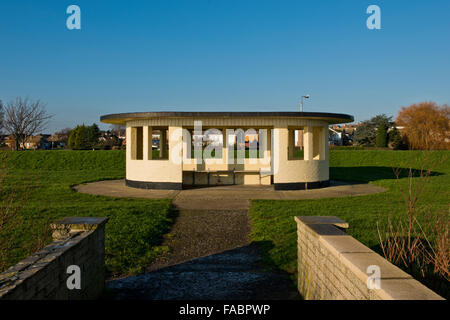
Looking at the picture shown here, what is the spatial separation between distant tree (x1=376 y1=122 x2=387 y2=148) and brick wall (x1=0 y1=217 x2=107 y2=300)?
4620cm

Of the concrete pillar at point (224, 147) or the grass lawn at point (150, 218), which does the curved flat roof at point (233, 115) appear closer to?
the concrete pillar at point (224, 147)

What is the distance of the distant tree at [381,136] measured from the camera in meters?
45.0

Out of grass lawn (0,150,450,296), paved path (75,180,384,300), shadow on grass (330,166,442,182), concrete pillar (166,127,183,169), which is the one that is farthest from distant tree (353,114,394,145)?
paved path (75,180,384,300)

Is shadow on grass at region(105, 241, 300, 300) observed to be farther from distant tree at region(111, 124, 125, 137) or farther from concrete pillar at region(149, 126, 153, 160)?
distant tree at region(111, 124, 125, 137)

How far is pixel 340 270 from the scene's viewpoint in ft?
10.4

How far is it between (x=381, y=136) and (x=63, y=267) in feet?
155

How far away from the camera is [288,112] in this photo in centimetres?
1328

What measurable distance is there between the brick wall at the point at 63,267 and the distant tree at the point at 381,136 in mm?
46204

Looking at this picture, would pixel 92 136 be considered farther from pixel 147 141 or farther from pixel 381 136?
pixel 381 136

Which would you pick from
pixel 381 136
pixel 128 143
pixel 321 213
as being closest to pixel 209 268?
pixel 321 213

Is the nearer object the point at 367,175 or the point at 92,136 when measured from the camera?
the point at 367,175

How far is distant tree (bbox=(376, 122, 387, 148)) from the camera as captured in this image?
44969 mm
